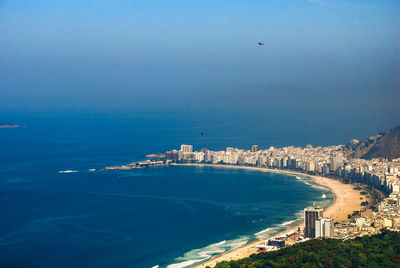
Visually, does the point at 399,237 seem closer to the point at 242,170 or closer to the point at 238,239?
the point at 238,239

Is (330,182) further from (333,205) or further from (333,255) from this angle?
(333,255)

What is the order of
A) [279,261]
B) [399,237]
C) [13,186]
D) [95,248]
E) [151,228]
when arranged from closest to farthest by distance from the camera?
[279,261]
[399,237]
[95,248]
[151,228]
[13,186]

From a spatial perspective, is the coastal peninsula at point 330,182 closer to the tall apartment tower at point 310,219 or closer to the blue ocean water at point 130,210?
the tall apartment tower at point 310,219

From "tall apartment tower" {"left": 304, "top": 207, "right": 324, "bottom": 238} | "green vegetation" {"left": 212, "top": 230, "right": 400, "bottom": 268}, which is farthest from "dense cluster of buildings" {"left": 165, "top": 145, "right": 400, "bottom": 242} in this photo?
"green vegetation" {"left": 212, "top": 230, "right": 400, "bottom": 268}

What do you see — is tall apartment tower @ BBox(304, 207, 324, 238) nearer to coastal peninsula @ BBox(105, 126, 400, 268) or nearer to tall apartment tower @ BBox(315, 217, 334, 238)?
coastal peninsula @ BBox(105, 126, 400, 268)

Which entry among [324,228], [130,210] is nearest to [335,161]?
[130,210]

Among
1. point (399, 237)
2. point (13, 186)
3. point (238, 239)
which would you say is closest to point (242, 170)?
point (13, 186)
